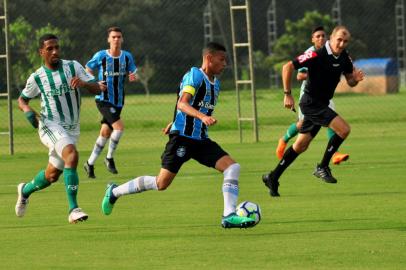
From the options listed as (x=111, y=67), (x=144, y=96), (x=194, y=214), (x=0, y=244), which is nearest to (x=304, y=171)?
(x=111, y=67)

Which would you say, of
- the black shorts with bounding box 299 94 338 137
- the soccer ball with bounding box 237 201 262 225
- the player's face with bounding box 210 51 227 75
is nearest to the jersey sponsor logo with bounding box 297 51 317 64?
the black shorts with bounding box 299 94 338 137

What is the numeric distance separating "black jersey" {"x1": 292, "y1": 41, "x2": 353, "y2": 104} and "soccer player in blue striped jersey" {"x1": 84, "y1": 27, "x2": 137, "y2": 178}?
14.6ft

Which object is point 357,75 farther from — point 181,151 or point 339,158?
point 181,151

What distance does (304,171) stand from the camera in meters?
17.3

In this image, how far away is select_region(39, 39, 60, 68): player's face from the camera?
1178cm

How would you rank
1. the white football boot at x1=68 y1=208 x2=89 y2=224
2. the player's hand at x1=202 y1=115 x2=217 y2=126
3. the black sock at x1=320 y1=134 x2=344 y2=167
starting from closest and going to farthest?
the player's hand at x1=202 y1=115 x2=217 y2=126 → the white football boot at x1=68 y1=208 x2=89 y2=224 → the black sock at x1=320 y1=134 x2=344 y2=167

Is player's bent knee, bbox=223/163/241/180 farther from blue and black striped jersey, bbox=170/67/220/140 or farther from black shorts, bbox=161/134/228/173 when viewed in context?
blue and black striped jersey, bbox=170/67/220/140

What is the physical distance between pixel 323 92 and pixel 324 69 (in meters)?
0.36

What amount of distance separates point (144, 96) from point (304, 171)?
2645cm

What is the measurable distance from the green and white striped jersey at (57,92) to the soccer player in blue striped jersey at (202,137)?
136 centimetres

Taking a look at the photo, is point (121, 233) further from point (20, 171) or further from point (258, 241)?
point (20, 171)

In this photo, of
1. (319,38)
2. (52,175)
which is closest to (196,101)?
(52,175)

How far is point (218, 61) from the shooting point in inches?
429

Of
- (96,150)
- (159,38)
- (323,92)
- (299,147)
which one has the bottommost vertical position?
(159,38)
